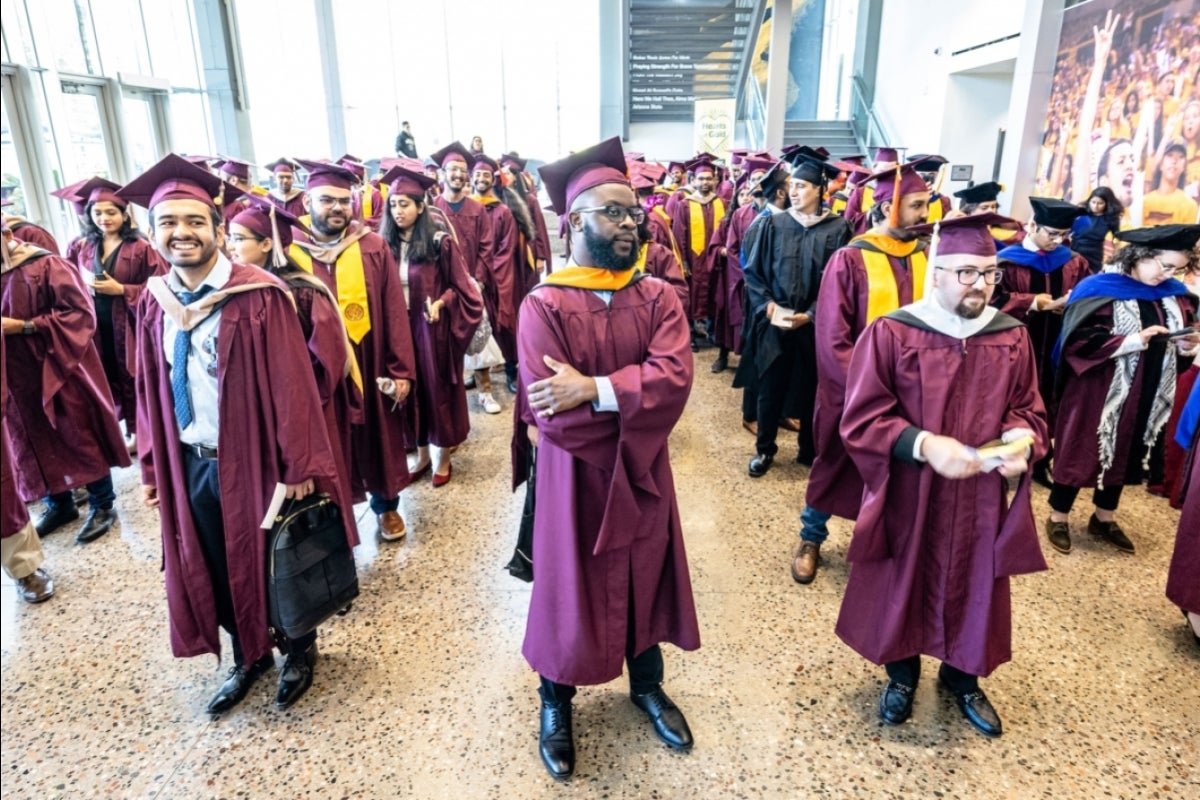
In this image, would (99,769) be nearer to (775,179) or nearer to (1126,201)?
(775,179)

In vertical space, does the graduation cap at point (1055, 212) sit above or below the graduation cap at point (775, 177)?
below

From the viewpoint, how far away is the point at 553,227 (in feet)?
51.5

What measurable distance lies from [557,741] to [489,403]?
3610mm

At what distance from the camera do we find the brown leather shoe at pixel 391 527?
3682 millimetres

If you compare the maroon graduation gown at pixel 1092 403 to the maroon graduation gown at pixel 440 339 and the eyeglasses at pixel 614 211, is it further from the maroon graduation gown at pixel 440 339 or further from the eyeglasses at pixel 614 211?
the maroon graduation gown at pixel 440 339

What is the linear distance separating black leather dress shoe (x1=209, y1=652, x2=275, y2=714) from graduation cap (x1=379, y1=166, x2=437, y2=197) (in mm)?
2508

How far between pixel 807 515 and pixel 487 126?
51.3 ft

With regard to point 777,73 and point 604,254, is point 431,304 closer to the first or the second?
point 604,254

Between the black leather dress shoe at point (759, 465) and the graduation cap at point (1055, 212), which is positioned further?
the black leather dress shoe at point (759, 465)

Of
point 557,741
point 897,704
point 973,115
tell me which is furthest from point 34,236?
point 973,115

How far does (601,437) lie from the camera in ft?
6.50

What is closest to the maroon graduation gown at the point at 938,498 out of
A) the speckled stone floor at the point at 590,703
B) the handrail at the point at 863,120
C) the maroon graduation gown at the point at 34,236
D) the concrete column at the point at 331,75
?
the speckled stone floor at the point at 590,703

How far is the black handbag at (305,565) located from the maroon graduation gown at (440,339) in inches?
64.6

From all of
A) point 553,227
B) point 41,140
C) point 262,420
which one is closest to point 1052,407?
point 262,420
